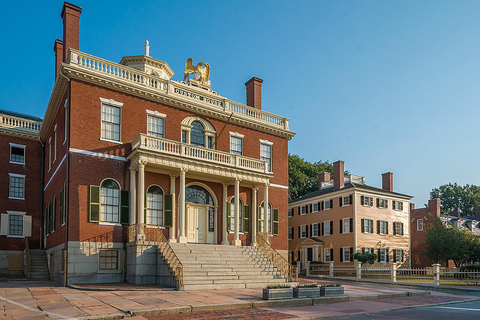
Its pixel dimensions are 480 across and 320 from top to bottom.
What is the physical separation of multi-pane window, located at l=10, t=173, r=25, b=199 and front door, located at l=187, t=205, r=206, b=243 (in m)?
12.8

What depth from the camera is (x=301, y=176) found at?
58.3 meters

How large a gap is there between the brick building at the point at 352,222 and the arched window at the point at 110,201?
83.7 ft

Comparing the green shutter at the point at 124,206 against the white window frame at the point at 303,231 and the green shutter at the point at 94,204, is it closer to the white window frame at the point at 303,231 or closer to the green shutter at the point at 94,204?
the green shutter at the point at 94,204

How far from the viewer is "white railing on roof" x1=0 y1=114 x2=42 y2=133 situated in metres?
30.6

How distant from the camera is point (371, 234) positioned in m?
43.2

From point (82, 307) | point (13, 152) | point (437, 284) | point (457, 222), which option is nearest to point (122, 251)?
point (82, 307)

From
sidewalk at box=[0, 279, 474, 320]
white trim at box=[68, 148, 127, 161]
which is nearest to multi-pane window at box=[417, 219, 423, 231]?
sidewalk at box=[0, 279, 474, 320]

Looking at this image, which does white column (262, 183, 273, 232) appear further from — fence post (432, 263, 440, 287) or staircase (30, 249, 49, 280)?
staircase (30, 249, 49, 280)

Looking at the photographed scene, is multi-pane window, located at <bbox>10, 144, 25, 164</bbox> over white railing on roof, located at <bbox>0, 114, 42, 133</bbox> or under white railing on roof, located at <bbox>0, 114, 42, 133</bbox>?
under

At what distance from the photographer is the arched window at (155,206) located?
23.8 meters

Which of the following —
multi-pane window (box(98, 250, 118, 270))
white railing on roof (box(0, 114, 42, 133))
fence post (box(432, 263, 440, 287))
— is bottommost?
fence post (box(432, 263, 440, 287))

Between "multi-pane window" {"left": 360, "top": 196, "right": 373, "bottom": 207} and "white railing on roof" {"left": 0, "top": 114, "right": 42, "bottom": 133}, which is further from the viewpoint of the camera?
"multi-pane window" {"left": 360, "top": 196, "right": 373, "bottom": 207}

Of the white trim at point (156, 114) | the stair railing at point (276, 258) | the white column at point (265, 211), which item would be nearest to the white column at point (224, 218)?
the stair railing at point (276, 258)

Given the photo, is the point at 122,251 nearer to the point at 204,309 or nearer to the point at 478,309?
the point at 204,309
